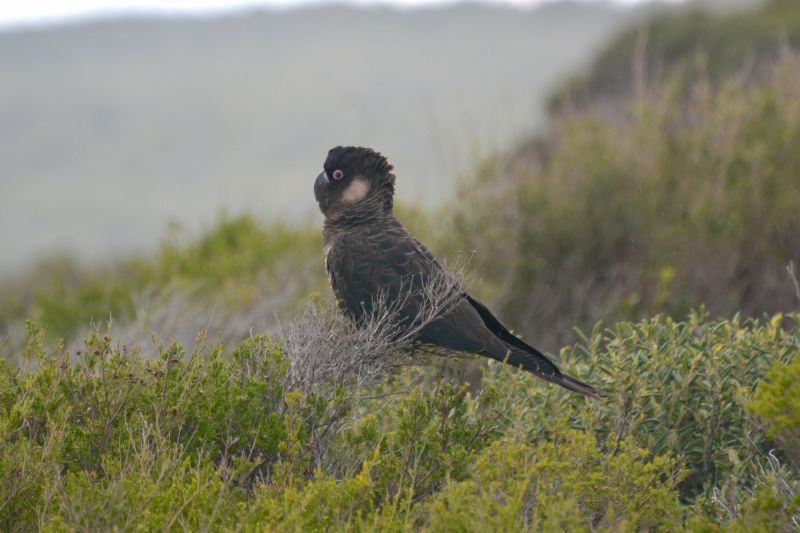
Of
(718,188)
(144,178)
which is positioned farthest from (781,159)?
(144,178)

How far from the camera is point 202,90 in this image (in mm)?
132750

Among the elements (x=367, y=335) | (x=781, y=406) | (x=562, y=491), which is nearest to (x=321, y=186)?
(x=367, y=335)

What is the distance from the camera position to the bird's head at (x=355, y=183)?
531 centimetres

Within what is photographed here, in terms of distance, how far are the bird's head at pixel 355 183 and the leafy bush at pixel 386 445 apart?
100 cm

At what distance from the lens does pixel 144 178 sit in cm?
11169

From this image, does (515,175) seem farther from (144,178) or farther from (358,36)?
(358,36)

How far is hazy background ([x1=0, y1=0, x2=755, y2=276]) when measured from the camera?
94.6m

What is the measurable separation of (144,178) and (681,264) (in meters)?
108

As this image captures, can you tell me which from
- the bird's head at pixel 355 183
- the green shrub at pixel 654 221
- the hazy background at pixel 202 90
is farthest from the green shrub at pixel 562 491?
the hazy background at pixel 202 90

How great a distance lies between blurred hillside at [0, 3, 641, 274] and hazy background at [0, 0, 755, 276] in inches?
11.4

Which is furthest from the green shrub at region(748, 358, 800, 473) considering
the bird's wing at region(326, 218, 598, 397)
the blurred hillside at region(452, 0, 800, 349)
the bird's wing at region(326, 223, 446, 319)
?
the blurred hillside at region(452, 0, 800, 349)

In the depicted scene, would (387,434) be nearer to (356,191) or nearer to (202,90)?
(356,191)

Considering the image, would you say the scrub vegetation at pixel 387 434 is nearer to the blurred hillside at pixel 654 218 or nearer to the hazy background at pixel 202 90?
the blurred hillside at pixel 654 218

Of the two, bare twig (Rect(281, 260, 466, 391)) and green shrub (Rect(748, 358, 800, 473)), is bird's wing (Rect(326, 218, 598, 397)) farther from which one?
green shrub (Rect(748, 358, 800, 473))
